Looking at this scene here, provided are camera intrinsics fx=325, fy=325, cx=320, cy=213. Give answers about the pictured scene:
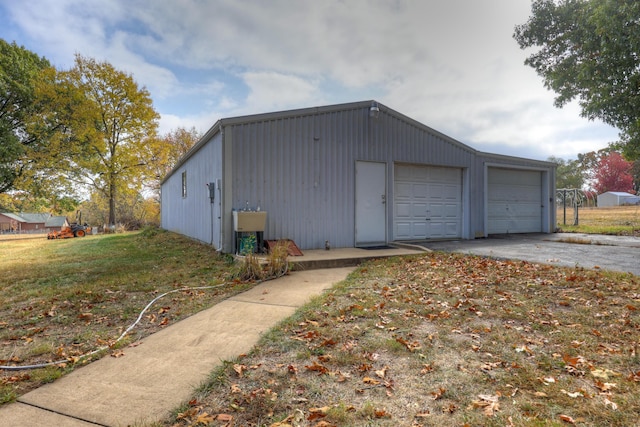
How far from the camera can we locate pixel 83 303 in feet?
13.0

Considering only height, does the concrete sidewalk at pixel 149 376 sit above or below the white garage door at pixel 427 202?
below

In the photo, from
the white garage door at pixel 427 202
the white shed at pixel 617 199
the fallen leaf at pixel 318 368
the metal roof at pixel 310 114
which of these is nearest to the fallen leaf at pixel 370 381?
the fallen leaf at pixel 318 368

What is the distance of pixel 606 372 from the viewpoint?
7.08 feet

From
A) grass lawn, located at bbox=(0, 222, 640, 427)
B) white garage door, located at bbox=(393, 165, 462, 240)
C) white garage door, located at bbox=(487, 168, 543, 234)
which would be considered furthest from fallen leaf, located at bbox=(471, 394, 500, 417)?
white garage door, located at bbox=(487, 168, 543, 234)

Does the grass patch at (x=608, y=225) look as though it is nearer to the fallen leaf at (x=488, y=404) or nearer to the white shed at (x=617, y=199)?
the fallen leaf at (x=488, y=404)

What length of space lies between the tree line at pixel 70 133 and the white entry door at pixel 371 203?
17.3m

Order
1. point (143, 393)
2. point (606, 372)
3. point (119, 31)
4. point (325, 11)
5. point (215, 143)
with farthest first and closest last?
point (119, 31) < point (325, 11) < point (215, 143) < point (606, 372) < point (143, 393)

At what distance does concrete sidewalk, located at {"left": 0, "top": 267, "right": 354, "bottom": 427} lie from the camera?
177cm

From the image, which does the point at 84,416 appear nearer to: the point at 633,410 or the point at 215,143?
the point at 633,410

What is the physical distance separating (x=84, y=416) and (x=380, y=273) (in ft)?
13.9

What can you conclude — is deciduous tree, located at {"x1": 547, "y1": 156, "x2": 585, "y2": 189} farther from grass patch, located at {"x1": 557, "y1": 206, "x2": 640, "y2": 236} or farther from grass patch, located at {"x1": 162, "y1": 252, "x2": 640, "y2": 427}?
grass patch, located at {"x1": 162, "y1": 252, "x2": 640, "y2": 427}

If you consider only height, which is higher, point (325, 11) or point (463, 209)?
point (325, 11)

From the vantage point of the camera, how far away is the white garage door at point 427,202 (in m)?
8.72

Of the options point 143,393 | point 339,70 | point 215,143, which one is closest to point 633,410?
point 143,393
